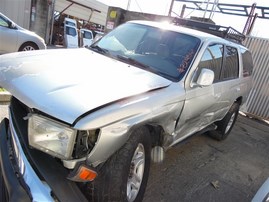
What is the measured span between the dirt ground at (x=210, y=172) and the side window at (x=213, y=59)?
1016 mm

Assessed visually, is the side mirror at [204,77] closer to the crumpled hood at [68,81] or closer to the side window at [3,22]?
the crumpled hood at [68,81]

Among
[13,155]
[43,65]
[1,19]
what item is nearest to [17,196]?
[13,155]

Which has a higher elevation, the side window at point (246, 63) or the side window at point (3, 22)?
the side window at point (246, 63)

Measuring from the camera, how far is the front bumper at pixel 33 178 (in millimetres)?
1905

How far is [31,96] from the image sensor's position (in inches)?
83.1

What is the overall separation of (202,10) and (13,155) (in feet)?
36.2

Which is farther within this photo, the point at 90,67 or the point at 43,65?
the point at 90,67

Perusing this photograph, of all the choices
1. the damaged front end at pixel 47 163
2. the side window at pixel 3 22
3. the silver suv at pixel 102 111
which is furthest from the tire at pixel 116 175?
the side window at pixel 3 22

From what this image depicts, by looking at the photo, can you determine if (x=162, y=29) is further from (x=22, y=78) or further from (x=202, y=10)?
(x=202, y=10)

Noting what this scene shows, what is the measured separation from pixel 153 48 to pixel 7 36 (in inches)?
237

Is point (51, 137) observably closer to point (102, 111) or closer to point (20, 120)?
point (102, 111)

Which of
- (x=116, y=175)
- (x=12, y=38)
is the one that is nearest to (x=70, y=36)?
(x=12, y=38)

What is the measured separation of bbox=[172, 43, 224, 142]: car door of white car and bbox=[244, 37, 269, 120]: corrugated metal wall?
18.1ft

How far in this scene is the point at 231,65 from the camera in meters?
4.79
